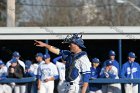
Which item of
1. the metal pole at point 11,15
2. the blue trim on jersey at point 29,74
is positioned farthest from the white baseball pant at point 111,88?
the metal pole at point 11,15

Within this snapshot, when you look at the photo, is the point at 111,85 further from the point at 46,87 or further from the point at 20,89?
the point at 20,89

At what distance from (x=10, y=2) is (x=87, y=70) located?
9.81 m

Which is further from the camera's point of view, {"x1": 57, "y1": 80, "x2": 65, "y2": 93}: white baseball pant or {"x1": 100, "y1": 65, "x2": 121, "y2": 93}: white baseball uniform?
{"x1": 57, "y1": 80, "x2": 65, "y2": 93}: white baseball pant

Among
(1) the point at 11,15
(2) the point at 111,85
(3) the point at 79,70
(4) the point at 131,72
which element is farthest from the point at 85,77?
(1) the point at 11,15

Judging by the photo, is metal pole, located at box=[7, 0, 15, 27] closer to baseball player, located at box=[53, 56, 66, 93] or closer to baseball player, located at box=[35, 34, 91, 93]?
baseball player, located at box=[53, 56, 66, 93]

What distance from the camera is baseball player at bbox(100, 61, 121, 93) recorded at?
46.7ft

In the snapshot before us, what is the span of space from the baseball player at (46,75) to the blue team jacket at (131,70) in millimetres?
1660

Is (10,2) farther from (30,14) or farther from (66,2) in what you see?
(66,2)

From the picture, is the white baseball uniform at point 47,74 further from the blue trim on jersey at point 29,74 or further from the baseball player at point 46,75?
the blue trim on jersey at point 29,74

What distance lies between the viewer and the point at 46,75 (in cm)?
1428

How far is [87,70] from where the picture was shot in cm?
1005

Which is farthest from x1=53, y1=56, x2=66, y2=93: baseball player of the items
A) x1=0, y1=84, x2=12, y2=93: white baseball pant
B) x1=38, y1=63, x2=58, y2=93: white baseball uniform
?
x1=0, y1=84, x2=12, y2=93: white baseball pant

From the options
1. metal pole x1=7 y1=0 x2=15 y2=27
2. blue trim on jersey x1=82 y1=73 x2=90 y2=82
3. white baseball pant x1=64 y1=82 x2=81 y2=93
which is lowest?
white baseball pant x1=64 y1=82 x2=81 y2=93

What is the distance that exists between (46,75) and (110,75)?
5.09ft
